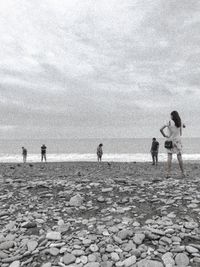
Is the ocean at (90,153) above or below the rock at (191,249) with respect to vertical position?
above

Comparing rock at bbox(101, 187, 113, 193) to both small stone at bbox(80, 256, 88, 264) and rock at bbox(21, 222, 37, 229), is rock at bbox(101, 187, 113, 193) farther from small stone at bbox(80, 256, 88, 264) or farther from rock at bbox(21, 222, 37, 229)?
small stone at bbox(80, 256, 88, 264)

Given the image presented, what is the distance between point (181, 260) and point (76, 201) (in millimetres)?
3666

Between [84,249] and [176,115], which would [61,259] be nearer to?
[84,249]

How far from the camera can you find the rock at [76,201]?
7515 millimetres

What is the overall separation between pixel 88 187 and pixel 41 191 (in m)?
1.61

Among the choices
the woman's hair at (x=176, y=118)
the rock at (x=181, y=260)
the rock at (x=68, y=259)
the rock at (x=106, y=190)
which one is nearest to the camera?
the rock at (x=181, y=260)

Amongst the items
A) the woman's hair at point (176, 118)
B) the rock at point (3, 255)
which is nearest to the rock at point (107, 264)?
the rock at point (3, 255)

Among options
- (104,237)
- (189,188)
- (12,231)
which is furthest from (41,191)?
(189,188)

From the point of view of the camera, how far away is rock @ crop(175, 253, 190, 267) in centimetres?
455

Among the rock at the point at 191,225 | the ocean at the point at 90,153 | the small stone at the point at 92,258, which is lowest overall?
the small stone at the point at 92,258

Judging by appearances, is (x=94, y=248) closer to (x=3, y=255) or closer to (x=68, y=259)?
(x=68, y=259)

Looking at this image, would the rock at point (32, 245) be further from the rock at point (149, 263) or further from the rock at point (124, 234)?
the rock at point (149, 263)

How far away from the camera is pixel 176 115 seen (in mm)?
10383

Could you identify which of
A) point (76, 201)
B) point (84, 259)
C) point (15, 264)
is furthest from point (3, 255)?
point (76, 201)
